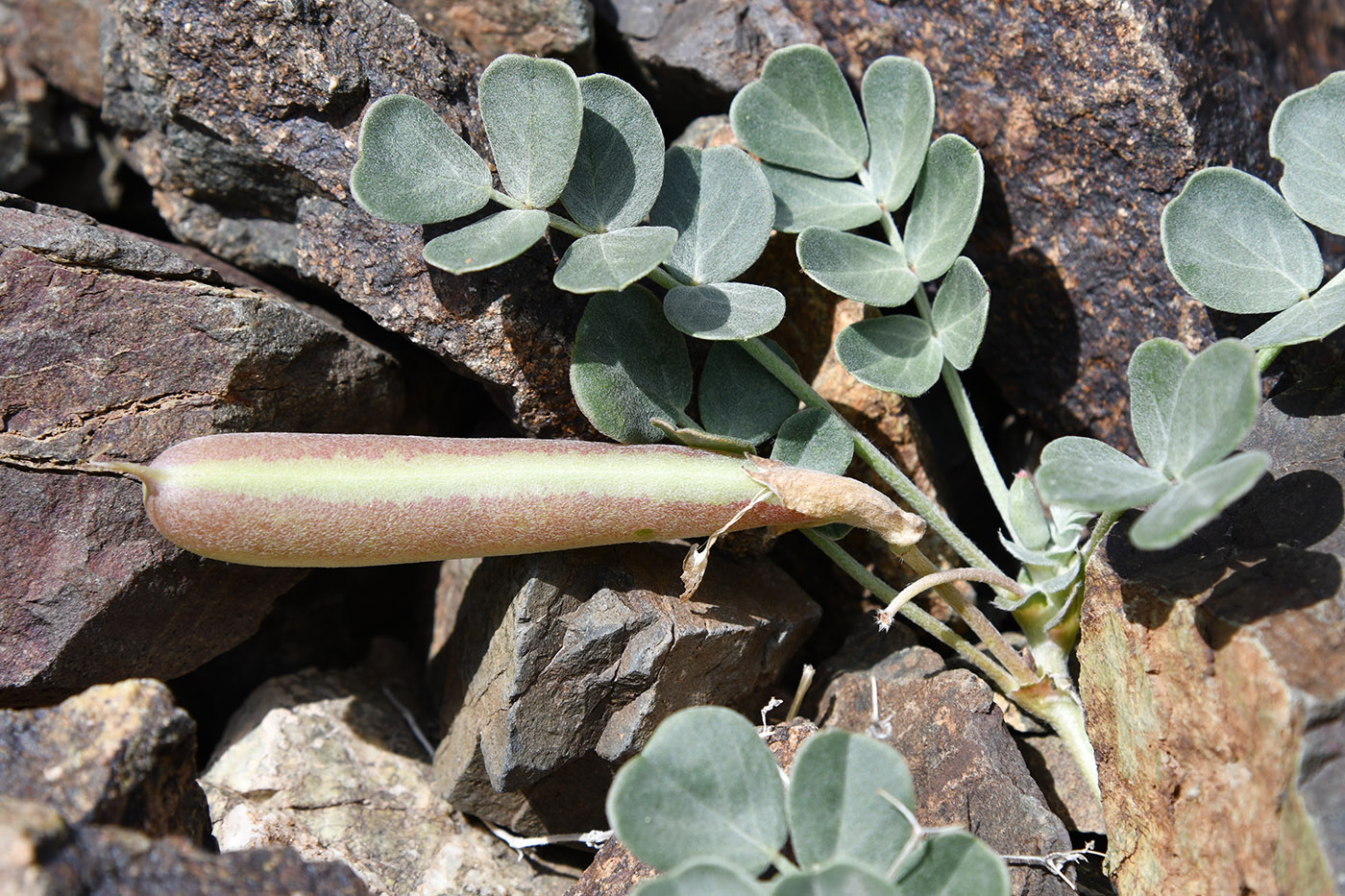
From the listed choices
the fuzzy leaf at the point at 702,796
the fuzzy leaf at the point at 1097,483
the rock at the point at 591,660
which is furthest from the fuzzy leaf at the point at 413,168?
the fuzzy leaf at the point at 1097,483

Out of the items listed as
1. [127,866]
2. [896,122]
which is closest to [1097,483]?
[896,122]

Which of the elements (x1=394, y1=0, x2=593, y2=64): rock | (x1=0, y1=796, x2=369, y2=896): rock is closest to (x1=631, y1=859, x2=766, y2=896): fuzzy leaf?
(x1=0, y1=796, x2=369, y2=896): rock

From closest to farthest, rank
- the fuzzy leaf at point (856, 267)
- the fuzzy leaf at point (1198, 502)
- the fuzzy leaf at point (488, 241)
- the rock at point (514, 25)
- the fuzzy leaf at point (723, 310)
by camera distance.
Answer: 1. the fuzzy leaf at point (1198, 502)
2. the fuzzy leaf at point (488, 241)
3. the fuzzy leaf at point (723, 310)
4. the fuzzy leaf at point (856, 267)
5. the rock at point (514, 25)

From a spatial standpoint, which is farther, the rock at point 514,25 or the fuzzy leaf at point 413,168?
the rock at point 514,25

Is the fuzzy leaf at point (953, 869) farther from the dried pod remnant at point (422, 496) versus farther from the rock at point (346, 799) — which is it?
the rock at point (346, 799)

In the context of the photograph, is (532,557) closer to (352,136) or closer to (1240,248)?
(352,136)

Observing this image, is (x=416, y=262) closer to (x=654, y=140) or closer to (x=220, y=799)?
(x=654, y=140)

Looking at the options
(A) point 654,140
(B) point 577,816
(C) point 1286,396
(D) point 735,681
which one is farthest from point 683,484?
(C) point 1286,396

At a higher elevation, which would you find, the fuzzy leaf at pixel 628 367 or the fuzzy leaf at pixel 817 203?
the fuzzy leaf at pixel 817 203
